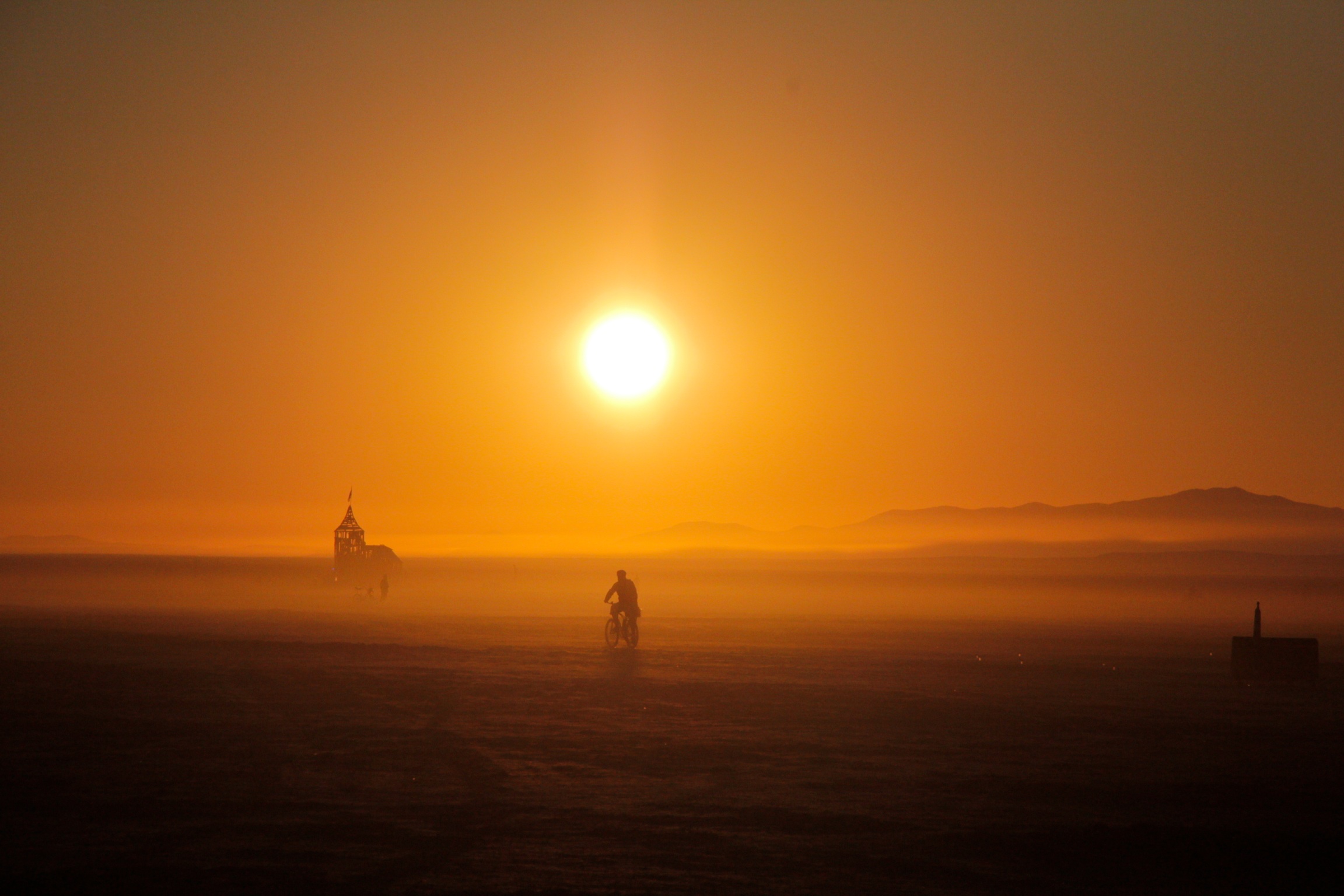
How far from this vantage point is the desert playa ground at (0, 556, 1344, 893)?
10.2m

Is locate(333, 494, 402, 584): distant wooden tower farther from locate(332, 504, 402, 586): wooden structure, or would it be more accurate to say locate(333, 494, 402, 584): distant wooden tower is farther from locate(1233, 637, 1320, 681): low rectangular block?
locate(1233, 637, 1320, 681): low rectangular block

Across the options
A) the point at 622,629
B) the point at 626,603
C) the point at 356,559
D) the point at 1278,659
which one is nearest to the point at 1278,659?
the point at 1278,659

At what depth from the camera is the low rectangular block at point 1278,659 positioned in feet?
87.5

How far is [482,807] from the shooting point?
→ 12430 mm

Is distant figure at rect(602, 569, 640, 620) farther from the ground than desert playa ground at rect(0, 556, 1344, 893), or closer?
farther from the ground

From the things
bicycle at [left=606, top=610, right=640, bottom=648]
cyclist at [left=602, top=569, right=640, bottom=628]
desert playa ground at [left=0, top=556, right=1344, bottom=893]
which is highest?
cyclist at [left=602, top=569, right=640, bottom=628]

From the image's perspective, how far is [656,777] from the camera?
46.7 ft

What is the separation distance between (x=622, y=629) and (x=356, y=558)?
56.4 meters

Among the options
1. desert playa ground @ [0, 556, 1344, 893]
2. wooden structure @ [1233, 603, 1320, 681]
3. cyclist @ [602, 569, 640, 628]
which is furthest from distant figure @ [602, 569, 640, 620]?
wooden structure @ [1233, 603, 1320, 681]

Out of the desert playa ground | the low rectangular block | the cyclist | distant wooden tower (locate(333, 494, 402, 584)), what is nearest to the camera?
the desert playa ground

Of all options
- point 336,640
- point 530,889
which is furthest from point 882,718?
point 336,640

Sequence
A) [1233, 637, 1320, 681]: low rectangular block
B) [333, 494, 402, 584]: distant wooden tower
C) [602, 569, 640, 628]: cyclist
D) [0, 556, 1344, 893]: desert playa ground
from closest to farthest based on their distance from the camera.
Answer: [0, 556, 1344, 893]: desert playa ground → [1233, 637, 1320, 681]: low rectangular block → [602, 569, 640, 628]: cyclist → [333, 494, 402, 584]: distant wooden tower

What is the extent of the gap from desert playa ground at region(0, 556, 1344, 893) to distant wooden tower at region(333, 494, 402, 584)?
190 feet

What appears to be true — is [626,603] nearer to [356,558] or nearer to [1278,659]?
[1278,659]
